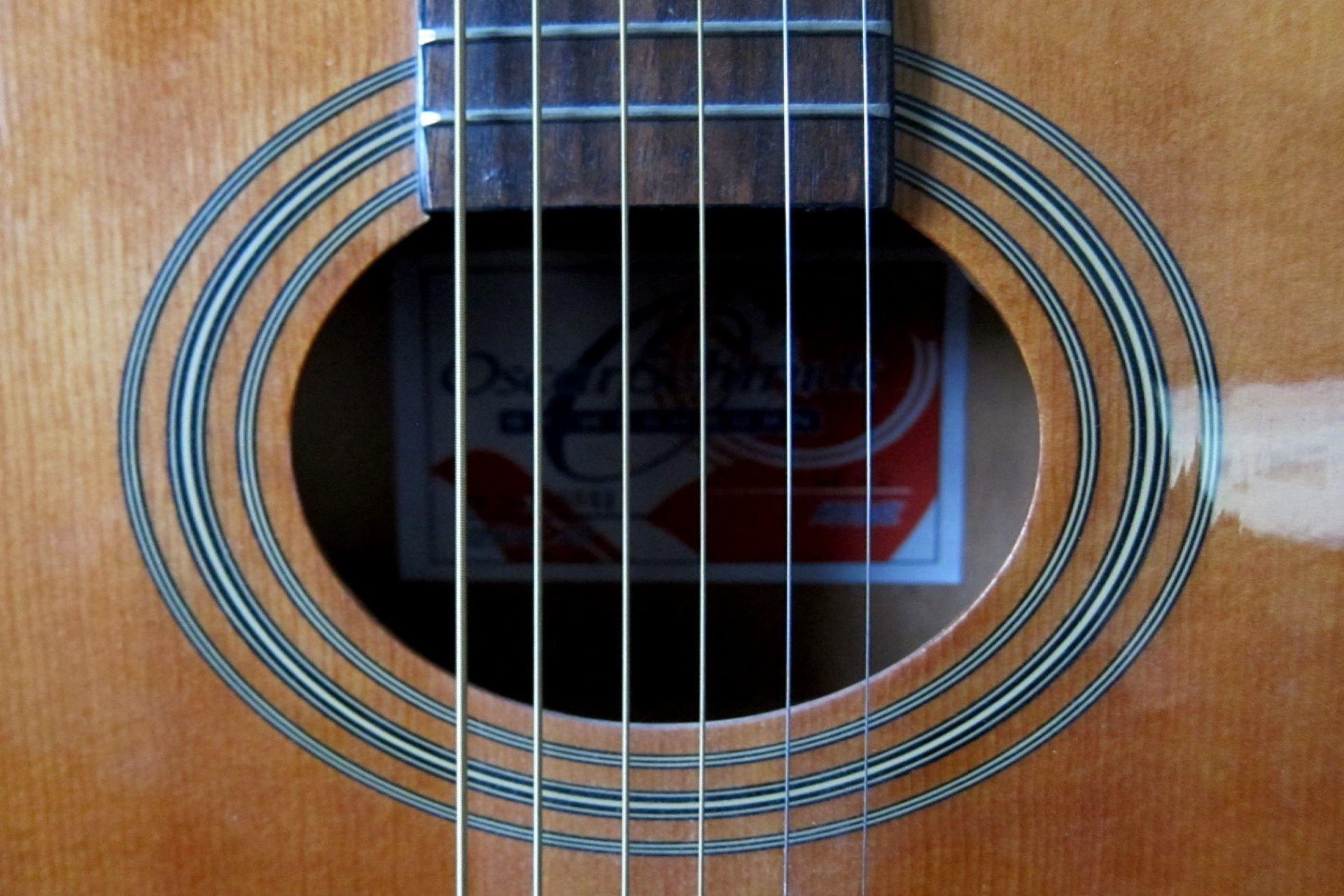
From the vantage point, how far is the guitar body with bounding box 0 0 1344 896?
43 cm

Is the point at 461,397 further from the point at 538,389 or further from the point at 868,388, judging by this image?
the point at 868,388

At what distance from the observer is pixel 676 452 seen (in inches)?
26.1

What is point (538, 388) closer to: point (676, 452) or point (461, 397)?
point (461, 397)

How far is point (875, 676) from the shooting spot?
46 centimetres

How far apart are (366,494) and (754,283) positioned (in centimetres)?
26

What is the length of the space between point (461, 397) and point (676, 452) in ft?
0.92

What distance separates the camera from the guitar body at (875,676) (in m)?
0.43

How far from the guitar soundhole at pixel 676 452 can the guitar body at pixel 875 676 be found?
0.17 metres

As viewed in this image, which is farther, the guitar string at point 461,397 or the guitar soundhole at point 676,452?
the guitar soundhole at point 676,452

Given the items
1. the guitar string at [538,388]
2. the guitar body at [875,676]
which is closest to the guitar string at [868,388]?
the guitar body at [875,676]

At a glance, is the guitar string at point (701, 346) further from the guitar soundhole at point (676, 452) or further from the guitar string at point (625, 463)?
the guitar soundhole at point (676, 452)

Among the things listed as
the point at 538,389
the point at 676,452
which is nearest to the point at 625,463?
the point at 538,389

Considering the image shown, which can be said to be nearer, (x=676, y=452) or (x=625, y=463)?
(x=625, y=463)

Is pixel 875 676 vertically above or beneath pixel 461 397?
beneath
